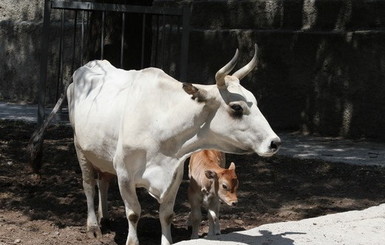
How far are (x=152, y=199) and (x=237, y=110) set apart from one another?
314 cm

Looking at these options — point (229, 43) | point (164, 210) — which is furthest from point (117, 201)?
point (229, 43)

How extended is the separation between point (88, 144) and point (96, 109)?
30cm

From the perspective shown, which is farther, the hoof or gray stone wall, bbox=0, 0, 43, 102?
gray stone wall, bbox=0, 0, 43, 102

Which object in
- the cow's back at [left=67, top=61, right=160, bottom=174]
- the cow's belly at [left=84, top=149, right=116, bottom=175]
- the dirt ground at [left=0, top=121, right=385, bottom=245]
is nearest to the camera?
the cow's back at [left=67, top=61, right=160, bottom=174]

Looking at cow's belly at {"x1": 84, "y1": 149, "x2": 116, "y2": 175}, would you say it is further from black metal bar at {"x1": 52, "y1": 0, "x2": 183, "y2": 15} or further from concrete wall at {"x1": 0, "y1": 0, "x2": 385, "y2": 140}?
concrete wall at {"x1": 0, "y1": 0, "x2": 385, "y2": 140}

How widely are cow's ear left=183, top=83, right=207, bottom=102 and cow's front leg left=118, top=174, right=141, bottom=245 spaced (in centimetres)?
85

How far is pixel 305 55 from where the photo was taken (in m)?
14.4

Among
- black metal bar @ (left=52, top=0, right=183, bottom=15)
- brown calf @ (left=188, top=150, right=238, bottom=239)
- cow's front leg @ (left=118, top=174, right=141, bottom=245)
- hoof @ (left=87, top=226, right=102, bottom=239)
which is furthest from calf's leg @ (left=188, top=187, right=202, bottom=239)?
black metal bar @ (left=52, top=0, right=183, bottom=15)

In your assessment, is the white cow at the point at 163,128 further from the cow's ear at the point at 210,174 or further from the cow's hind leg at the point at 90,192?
the cow's ear at the point at 210,174

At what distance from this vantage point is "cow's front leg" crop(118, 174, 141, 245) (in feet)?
23.2

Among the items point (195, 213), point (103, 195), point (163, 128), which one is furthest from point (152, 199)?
point (163, 128)

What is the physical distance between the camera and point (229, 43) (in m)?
15.2

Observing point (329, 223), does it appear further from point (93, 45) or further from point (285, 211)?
point (93, 45)

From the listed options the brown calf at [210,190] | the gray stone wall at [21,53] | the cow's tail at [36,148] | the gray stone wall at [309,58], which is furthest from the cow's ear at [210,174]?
the gray stone wall at [21,53]
